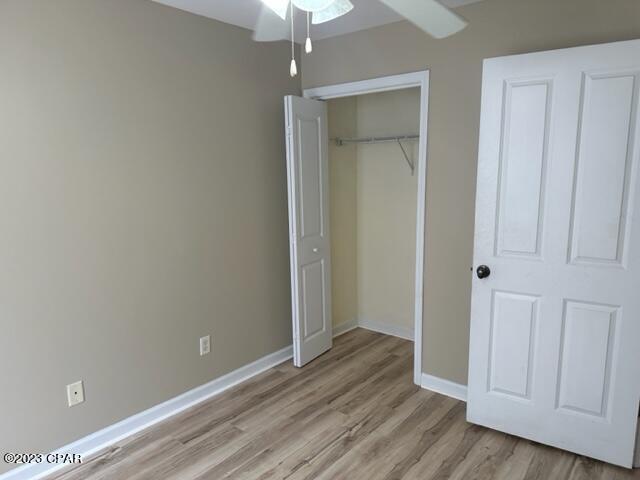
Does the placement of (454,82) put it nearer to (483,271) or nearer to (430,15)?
(483,271)

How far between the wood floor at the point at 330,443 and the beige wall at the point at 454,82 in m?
0.41

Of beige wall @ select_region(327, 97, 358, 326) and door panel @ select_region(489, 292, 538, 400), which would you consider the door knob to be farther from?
beige wall @ select_region(327, 97, 358, 326)

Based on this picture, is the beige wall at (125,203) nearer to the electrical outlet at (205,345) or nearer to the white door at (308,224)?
the electrical outlet at (205,345)

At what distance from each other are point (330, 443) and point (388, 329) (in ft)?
5.70

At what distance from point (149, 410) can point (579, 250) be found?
8.39ft

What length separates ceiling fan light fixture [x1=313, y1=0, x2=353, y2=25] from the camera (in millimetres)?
1463

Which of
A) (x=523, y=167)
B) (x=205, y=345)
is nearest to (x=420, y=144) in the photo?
(x=523, y=167)

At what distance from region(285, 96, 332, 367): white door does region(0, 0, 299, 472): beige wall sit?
19cm

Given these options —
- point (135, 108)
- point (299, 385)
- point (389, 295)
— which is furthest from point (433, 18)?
point (389, 295)

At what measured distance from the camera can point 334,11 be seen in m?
1.50

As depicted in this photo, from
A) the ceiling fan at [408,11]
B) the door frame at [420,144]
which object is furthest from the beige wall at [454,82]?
the ceiling fan at [408,11]

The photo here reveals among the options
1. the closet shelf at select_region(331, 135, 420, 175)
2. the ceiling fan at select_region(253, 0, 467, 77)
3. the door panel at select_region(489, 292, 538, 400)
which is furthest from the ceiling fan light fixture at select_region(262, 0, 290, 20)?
the closet shelf at select_region(331, 135, 420, 175)

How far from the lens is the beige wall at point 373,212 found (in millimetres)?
3729

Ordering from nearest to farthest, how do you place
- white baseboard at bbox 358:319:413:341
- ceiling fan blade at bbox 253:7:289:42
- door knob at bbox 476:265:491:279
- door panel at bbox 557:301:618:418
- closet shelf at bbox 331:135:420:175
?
ceiling fan blade at bbox 253:7:289:42 < door panel at bbox 557:301:618:418 < door knob at bbox 476:265:491:279 < closet shelf at bbox 331:135:420:175 < white baseboard at bbox 358:319:413:341
